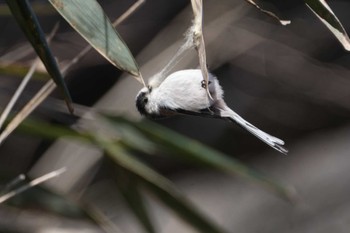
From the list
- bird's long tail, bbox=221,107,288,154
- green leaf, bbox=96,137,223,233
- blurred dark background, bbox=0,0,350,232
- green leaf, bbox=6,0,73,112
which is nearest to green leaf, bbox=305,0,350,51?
bird's long tail, bbox=221,107,288,154

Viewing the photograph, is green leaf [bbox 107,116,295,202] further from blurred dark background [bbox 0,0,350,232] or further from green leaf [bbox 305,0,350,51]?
blurred dark background [bbox 0,0,350,232]

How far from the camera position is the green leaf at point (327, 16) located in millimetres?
914

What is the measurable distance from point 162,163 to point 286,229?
47cm

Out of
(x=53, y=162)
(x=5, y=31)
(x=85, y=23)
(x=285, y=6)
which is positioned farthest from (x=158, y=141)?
(x=285, y=6)

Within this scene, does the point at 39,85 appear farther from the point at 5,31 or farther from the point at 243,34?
the point at 243,34

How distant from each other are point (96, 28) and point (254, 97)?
75.2 inches

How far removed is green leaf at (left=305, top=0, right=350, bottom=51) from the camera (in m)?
0.91

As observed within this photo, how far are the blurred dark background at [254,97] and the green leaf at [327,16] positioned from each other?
1.34 meters

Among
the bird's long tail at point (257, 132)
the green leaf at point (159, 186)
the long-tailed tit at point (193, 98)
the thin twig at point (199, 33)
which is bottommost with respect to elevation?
the green leaf at point (159, 186)

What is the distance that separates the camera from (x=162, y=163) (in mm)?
2873

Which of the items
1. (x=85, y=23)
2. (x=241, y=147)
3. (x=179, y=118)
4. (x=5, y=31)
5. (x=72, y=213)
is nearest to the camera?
(x=85, y=23)

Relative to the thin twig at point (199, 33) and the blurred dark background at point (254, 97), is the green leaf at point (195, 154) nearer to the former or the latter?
the thin twig at point (199, 33)

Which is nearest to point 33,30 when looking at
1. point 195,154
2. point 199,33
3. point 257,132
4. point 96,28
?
point 96,28

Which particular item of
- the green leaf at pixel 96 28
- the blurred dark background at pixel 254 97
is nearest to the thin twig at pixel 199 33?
the green leaf at pixel 96 28
